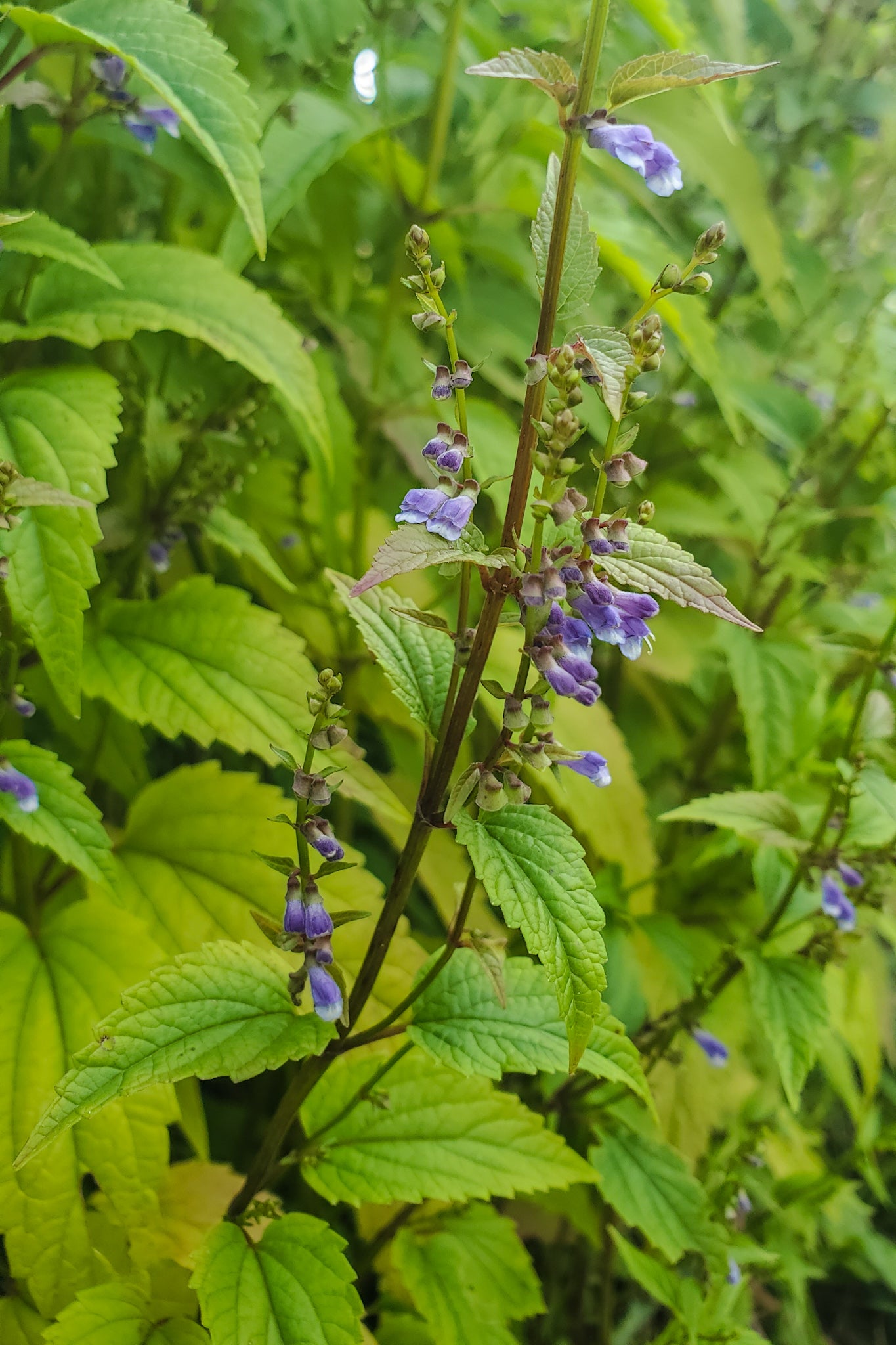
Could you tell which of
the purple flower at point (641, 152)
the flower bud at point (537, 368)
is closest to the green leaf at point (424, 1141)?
the flower bud at point (537, 368)

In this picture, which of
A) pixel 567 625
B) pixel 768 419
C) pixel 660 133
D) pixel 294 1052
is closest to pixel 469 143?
pixel 660 133

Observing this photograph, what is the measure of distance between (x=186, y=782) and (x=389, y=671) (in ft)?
1.82

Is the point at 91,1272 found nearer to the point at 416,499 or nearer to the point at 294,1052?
the point at 294,1052

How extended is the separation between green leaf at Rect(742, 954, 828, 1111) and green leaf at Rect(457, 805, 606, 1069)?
53cm

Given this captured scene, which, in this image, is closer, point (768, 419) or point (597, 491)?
point (597, 491)

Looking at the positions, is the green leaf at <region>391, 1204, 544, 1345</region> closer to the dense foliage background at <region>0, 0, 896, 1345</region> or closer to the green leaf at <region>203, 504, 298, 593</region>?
the dense foliage background at <region>0, 0, 896, 1345</region>

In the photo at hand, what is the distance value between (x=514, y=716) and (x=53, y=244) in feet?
2.29

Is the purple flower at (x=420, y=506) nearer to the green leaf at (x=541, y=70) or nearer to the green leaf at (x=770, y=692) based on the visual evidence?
the green leaf at (x=541, y=70)

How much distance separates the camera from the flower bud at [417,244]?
596 millimetres

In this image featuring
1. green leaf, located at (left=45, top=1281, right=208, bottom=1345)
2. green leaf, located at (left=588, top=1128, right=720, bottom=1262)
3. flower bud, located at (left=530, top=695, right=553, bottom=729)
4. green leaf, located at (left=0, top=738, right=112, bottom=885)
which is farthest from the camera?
green leaf, located at (left=588, top=1128, right=720, bottom=1262)

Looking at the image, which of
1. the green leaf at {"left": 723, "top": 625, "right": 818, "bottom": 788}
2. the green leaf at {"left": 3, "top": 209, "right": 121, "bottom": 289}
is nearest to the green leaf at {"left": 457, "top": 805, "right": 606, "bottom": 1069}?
the green leaf at {"left": 3, "top": 209, "right": 121, "bottom": 289}

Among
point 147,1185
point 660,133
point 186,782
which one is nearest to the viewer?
point 147,1185

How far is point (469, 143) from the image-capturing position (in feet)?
5.13

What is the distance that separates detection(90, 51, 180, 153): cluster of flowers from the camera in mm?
1052
